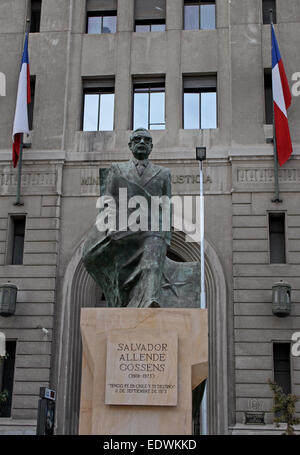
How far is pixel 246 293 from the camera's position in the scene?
23.4 m

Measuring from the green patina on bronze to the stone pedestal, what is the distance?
2.14ft

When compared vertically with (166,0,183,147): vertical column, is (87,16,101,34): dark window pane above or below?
above

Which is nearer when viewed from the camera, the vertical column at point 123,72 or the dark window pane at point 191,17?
the vertical column at point 123,72

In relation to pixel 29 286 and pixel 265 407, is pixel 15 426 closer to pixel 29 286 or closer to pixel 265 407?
pixel 29 286

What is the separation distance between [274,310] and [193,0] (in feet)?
41.0

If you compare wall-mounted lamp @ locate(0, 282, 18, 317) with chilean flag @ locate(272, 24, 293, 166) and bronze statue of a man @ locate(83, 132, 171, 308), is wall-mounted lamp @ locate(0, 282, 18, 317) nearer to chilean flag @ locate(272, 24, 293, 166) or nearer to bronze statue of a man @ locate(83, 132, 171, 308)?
chilean flag @ locate(272, 24, 293, 166)

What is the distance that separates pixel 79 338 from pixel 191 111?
901 centimetres

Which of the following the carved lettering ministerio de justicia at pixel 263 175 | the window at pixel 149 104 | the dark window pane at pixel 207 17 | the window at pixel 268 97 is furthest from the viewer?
the dark window pane at pixel 207 17

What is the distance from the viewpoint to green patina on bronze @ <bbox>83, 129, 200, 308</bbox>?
11102mm

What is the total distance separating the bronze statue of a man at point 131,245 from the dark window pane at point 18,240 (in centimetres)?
1404

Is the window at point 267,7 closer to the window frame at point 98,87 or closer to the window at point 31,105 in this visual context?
the window frame at point 98,87

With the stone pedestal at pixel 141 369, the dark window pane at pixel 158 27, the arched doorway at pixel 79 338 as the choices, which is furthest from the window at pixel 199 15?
the stone pedestal at pixel 141 369

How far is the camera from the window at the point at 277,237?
2420 cm

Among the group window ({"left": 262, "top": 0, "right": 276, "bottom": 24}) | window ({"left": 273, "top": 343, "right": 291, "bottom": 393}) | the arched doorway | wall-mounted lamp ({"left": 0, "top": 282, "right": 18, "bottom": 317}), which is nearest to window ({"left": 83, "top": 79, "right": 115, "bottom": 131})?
the arched doorway
